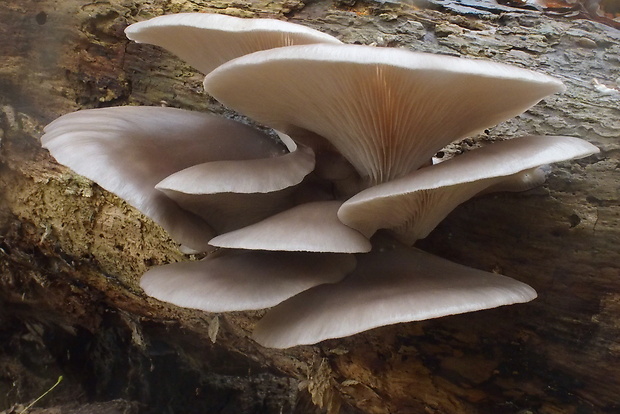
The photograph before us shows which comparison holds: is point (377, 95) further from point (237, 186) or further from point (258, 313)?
point (258, 313)

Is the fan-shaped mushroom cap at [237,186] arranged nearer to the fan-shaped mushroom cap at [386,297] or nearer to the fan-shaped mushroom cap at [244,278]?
the fan-shaped mushroom cap at [244,278]

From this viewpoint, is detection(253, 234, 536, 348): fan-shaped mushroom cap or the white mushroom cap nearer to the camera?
detection(253, 234, 536, 348): fan-shaped mushroom cap

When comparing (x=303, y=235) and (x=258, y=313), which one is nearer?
(x=303, y=235)

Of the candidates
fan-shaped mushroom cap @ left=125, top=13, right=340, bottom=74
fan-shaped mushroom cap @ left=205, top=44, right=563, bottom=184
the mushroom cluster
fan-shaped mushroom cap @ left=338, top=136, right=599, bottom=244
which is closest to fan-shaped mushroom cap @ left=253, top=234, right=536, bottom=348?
the mushroom cluster

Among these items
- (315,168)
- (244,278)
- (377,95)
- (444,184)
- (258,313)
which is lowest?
(258,313)

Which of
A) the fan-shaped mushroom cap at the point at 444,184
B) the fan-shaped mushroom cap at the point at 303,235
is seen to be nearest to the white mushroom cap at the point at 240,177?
the fan-shaped mushroom cap at the point at 303,235

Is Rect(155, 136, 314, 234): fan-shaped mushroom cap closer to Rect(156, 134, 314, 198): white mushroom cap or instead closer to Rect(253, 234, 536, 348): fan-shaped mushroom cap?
Rect(156, 134, 314, 198): white mushroom cap

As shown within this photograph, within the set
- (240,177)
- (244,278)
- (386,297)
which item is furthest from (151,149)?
(386,297)
